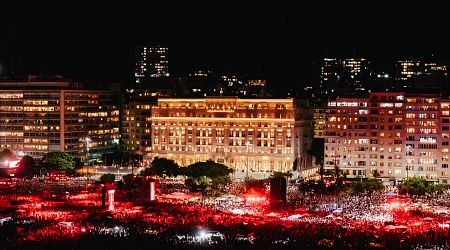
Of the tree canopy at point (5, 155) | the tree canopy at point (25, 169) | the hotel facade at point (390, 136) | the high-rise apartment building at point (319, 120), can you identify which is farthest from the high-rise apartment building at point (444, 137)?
the tree canopy at point (5, 155)

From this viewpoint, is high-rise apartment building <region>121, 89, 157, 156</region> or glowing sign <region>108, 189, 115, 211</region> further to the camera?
high-rise apartment building <region>121, 89, 157, 156</region>

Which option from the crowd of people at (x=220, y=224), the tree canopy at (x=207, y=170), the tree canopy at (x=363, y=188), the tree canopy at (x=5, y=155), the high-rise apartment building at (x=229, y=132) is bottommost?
the crowd of people at (x=220, y=224)

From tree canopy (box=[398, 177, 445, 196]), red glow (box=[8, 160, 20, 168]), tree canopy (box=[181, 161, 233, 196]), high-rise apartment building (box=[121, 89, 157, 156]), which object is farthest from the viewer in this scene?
high-rise apartment building (box=[121, 89, 157, 156])

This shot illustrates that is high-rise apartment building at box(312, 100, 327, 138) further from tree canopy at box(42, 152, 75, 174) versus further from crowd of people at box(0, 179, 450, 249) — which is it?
crowd of people at box(0, 179, 450, 249)

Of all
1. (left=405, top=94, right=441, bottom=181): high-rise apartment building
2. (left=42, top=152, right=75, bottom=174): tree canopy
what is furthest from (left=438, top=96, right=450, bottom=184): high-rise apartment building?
(left=42, top=152, right=75, bottom=174): tree canopy

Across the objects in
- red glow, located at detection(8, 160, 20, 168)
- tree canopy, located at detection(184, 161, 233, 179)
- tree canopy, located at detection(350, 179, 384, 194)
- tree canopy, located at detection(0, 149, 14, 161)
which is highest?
tree canopy, located at detection(0, 149, 14, 161)

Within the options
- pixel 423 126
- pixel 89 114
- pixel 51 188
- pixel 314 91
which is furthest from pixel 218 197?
pixel 314 91

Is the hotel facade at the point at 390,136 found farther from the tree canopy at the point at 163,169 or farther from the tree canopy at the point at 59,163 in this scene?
the tree canopy at the point at 59,163

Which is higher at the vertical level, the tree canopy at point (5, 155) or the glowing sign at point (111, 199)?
the tree canopy at point (5, 155)
